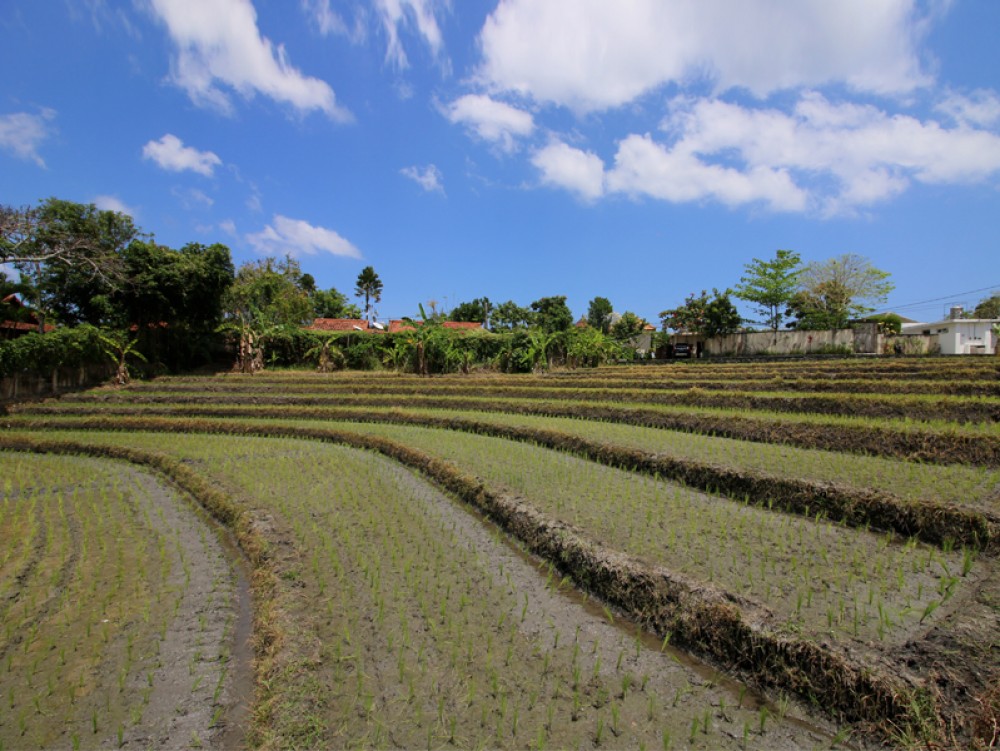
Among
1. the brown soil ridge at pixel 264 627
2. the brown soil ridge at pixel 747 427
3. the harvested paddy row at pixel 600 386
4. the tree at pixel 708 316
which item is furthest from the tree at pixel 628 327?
the brown soil ridge at pixel 264 627

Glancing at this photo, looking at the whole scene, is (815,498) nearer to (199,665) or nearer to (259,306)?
(199,665)

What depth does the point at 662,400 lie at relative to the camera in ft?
44.9

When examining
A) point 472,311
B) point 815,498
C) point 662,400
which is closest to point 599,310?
point 472,311

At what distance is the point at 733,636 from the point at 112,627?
463cm

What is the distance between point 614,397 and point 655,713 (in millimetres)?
11804

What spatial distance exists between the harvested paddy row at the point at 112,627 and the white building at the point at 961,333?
30.6 m

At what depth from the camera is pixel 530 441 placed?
11031 mm

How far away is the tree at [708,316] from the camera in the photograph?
33.2m

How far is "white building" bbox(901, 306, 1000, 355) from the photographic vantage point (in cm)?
2722

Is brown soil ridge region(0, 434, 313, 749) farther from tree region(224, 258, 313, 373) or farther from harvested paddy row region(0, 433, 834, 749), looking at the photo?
tree region(224, 258, 313, 373)

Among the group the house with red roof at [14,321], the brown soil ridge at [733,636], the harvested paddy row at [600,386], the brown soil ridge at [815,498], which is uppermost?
the house with red roof at [14,321]

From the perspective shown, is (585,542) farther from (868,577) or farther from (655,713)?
(868,577)

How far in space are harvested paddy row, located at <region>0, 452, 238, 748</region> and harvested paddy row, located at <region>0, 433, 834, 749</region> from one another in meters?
0.65

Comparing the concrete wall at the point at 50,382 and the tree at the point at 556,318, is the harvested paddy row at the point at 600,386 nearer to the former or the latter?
the concrete wall at the point at 50,382
